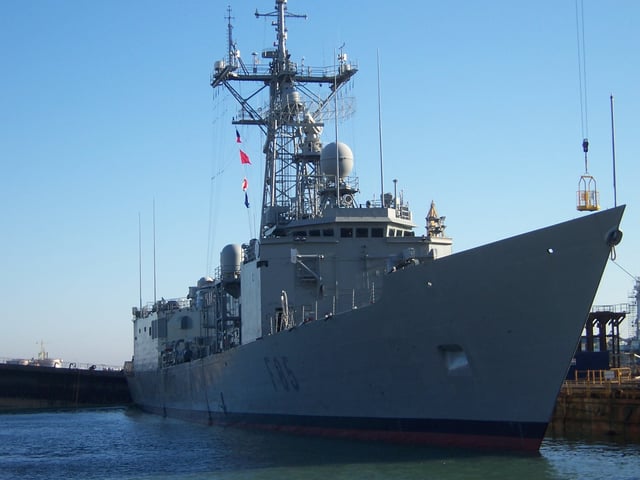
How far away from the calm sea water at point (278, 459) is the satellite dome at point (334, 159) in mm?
7143

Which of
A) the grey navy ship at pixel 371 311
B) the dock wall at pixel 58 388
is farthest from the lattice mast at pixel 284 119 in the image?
the dock wall at pixel 58 388

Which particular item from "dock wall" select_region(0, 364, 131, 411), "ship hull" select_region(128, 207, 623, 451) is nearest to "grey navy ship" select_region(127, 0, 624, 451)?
"ship hull" select_region(128, 207, 623, 451)

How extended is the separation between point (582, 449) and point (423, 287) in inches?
198

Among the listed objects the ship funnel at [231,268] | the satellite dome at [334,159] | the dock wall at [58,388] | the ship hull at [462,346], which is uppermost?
the satellite dome at [334,159]

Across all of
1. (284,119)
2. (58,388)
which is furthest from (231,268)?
(58,388)

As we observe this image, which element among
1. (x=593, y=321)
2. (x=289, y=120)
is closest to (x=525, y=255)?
(x=289, y=120)

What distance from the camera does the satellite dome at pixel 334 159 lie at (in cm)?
2394

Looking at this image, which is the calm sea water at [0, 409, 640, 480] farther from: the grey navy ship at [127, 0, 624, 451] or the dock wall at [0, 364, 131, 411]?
the dock wall at [0, 364, 131, 411]

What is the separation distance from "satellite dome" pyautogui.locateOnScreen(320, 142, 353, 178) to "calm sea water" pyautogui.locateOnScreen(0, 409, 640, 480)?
23.4 feet

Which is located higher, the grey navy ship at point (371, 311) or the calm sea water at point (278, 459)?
the grey navy ship at point (371, 311)

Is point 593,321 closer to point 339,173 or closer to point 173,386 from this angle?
point 339,173

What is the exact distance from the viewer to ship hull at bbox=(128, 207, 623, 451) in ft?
51.4

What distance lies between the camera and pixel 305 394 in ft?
66.2

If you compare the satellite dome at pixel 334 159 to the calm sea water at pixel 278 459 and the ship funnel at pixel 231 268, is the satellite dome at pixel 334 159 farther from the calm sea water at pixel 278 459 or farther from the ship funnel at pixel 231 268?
the calm sea water at pixel 278 459
